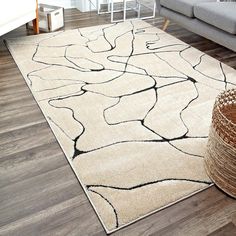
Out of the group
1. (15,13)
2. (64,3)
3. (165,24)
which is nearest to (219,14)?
(165,24)

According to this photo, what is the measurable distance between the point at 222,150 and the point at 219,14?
65.8 inches

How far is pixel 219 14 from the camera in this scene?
103 inches

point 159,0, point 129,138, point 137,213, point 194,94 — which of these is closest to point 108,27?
point 159,0

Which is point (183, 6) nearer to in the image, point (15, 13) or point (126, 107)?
point (126, 107)

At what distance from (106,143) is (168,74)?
104cm

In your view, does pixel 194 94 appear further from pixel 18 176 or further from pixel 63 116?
pixel 18 176

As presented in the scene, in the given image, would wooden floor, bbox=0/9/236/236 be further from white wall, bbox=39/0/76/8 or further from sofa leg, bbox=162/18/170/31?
white wall, bbox=39/0/76/8

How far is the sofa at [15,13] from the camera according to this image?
2615 millimetres

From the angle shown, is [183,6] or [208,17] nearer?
[208,17]

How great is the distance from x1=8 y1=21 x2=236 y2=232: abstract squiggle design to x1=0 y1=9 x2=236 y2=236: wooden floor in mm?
53

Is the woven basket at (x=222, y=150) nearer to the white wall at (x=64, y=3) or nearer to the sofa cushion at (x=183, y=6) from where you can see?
the sofa cushion at (x=183, y=6)

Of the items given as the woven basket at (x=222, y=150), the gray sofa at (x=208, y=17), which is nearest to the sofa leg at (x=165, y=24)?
the gray sofa at (x=208, y=17)

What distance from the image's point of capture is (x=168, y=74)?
8.25 ft

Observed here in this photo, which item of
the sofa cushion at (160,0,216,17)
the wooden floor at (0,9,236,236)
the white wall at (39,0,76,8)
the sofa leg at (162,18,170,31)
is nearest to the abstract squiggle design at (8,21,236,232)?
the wooden floor at (0,9,236,236)
